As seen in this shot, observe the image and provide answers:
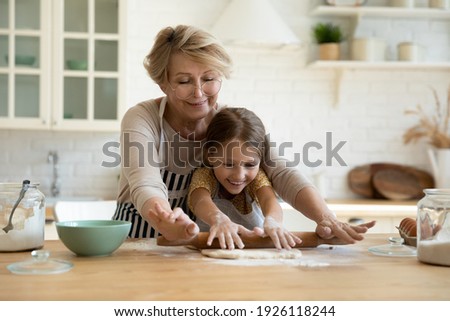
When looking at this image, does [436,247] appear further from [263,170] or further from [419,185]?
[419,185]

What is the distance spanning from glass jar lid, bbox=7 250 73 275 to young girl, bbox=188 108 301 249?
588 mm

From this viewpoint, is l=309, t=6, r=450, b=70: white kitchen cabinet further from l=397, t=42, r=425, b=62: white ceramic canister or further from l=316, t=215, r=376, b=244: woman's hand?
l=316, t=215, r=376, b=244: woman's hand

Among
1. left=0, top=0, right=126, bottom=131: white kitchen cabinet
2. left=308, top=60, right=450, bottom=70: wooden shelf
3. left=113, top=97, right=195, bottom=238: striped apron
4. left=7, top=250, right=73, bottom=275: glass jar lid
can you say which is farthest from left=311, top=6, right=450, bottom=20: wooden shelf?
left=7, top=250, right=73, bottom=275: glass jar lid

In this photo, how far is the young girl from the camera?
201 centimetres

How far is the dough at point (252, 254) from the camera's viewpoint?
1.55 metres

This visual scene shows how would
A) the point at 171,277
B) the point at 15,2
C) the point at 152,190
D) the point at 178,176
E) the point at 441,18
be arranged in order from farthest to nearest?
the point at 441,18 → the point at 15,2 → the point at 178,176 → the point at 152,190 → the point at 171,277

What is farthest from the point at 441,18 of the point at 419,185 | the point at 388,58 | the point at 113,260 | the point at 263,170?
the point at 113,260

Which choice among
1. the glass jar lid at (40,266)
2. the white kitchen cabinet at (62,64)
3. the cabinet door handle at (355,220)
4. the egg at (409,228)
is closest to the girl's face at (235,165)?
the egg at (409,228)

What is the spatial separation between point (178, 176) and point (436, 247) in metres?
0.92

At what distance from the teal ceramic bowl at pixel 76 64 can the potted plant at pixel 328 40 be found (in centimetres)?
151

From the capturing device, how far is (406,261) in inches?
61.5

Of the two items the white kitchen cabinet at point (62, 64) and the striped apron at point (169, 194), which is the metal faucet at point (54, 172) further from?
the striped apron at point (169, 194)

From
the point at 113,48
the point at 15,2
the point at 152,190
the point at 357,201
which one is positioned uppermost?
the point at 15,2

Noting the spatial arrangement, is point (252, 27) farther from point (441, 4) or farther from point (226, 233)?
point (226, 233)
